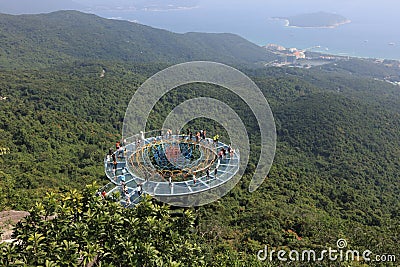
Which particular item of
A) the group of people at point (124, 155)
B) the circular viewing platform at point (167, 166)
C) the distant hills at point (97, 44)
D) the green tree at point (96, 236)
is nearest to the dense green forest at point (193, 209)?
the green tree at point (96, 236)

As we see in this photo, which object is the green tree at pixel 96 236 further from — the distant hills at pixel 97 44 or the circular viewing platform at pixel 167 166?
the distant hills at pixel 97 44

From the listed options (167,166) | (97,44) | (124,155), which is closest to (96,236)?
(167,166)

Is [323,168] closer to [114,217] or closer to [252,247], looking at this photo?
[252,247]

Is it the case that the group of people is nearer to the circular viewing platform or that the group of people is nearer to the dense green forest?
the circular viewing platform

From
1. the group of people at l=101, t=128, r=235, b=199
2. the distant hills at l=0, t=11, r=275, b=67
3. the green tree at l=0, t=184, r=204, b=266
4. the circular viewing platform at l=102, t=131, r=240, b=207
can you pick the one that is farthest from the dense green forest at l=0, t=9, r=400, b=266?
the distant hills at l=0, t=11, r=275, b=67

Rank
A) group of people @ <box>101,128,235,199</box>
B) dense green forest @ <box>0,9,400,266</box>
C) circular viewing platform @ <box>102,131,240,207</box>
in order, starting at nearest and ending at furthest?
dense green forest @ <box>0,9,400,266</box> → group of people @ <box>101,128,235,199</box> → circular viewing platform @ <box>102,131,240,207</box>

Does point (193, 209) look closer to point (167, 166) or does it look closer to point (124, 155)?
point (167, 166)
